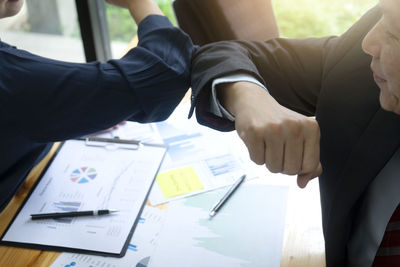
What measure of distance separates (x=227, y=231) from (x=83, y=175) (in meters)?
0.37

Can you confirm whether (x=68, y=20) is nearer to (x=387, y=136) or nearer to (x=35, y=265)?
(x=35, y=265)

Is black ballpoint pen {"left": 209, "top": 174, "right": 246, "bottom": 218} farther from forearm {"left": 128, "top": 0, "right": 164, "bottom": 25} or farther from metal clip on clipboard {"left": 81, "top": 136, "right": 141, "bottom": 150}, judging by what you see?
forearm {"left": 128, "top": 0, "right": 164, "bottom": 25}

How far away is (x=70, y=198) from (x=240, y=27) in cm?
70

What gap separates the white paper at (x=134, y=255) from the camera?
0.80 meters

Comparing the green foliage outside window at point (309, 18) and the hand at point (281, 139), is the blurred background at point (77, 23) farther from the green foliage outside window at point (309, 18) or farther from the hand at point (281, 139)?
the hand at point (281, 139)

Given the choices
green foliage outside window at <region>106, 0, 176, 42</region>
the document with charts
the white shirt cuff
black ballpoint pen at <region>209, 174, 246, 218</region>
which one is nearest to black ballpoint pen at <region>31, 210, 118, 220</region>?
the document with charts

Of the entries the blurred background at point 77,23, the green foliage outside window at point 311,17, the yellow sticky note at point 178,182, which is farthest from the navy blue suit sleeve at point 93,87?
the green foliage outside window at point 311,17

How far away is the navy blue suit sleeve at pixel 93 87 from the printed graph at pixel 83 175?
0.14m

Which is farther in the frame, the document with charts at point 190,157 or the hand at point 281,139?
the document with charts at point 190,157

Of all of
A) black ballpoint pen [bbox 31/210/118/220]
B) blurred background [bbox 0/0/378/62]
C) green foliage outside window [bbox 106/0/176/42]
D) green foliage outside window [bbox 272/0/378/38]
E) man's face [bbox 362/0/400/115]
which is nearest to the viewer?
man's face [bbox 362/0/400/115]

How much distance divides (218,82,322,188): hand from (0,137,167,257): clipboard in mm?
349

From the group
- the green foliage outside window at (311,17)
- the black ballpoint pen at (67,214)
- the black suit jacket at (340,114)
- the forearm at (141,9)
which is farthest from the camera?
the green foliage outside window at (311,17)

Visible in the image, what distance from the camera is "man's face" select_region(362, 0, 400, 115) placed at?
2.01 ft

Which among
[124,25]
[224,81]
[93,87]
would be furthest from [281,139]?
[124,25]
